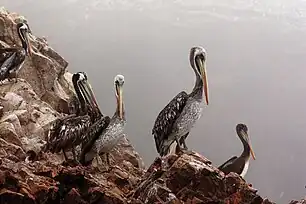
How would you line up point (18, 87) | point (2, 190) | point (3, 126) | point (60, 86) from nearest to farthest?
point (2, 190), point (3, 126), point (18, 87), point (60, 86)

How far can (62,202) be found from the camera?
257 inches

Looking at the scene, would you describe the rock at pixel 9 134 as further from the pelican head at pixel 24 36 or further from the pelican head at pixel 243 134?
the pelican head at pixel 243 134

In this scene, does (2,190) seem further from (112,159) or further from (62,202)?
(112,159)

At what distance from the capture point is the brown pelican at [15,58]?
12117mm

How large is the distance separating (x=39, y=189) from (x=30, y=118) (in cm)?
463

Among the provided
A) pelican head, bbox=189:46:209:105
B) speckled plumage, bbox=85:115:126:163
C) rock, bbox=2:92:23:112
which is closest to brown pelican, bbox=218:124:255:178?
pelican head, bbox=189:46:209:105

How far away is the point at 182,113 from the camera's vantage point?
10039mm

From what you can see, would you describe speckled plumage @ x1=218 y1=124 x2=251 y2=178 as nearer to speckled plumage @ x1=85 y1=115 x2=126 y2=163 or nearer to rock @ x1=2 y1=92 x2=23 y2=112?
speckled plumage @ x1=85 y1=115 x2=126 y2=163

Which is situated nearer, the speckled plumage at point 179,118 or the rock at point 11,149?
the rock at point 11,149

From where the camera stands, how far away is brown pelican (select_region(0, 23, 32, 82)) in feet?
39.8

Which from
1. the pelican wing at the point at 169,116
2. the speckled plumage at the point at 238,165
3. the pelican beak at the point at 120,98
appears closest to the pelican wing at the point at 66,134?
the pelican beak at the point at 120,98

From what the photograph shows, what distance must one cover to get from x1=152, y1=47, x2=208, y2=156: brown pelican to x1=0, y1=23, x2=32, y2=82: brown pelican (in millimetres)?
3741

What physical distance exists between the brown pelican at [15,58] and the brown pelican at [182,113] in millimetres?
3741

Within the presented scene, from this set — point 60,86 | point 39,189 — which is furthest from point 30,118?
point 39,189
